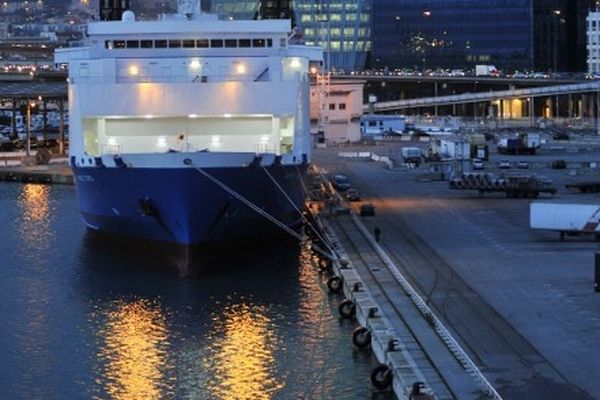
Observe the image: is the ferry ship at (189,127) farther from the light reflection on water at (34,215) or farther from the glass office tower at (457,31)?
the glass office tower at (457,31)

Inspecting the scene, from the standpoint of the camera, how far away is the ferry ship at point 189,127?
140ft

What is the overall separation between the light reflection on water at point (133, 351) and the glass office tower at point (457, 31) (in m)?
156

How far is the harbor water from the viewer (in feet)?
90.3

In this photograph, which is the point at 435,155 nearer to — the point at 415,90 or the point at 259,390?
the point at 259,390

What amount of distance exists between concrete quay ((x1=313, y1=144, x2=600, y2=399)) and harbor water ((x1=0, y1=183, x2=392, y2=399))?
2185 millimetres

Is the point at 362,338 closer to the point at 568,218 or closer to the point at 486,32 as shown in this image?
the point at 568,218

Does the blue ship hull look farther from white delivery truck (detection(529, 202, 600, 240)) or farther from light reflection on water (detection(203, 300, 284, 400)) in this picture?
white delivery truck (detection(529, 202, 600, 240))

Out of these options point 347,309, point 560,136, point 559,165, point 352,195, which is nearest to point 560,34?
point 560,136

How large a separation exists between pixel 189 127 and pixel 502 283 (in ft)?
54.5

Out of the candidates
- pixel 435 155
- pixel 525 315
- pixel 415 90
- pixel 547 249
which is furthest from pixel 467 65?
pixel 525 315

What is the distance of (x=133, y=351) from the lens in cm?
3077

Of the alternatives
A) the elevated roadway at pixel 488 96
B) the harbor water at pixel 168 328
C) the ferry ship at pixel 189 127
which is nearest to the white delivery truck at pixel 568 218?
the harbor water at pixel 168 328

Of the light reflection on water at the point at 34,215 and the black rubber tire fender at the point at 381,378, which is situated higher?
the light reflection on water at the point at 34,215

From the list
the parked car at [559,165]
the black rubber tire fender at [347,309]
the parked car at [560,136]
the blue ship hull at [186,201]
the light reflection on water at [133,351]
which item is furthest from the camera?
the parked car at [560,136]
